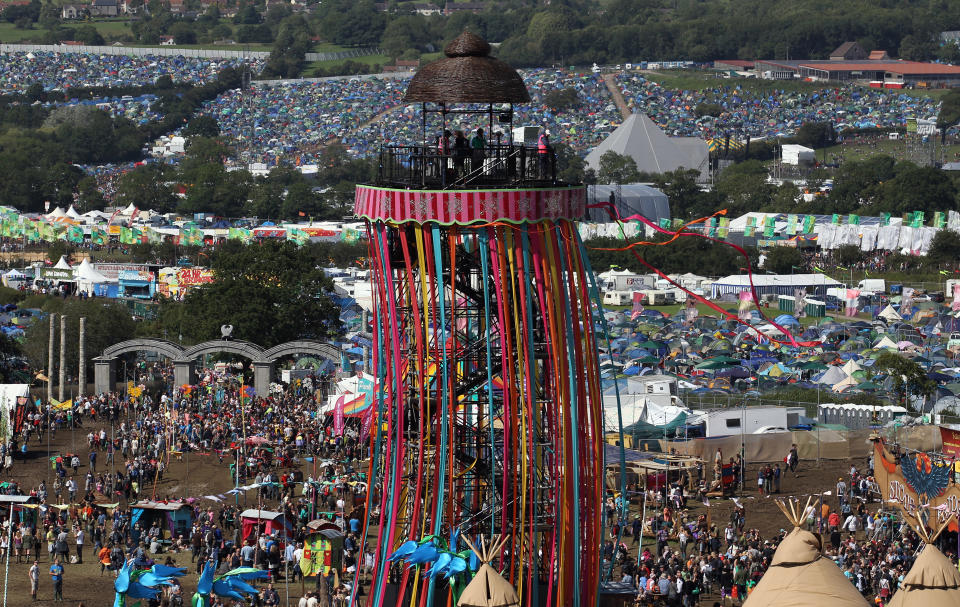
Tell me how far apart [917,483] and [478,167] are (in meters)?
16.5

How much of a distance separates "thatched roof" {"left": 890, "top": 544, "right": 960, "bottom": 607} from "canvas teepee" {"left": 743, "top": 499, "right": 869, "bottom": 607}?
449 millimetres

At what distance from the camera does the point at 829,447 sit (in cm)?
4831

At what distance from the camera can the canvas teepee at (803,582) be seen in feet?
47.5

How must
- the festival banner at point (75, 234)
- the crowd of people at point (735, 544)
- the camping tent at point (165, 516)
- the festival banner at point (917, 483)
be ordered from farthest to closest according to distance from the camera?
the festival banner at point (75, 234)
the camping tent at point (165, 516)
the festival banner at point (917, 483)
the crowd of people at point (735, 544)

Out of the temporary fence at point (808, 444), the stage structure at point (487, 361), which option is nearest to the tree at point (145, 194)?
the temporary fence at point (808, 444)

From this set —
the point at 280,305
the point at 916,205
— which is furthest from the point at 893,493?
the point at 916,205

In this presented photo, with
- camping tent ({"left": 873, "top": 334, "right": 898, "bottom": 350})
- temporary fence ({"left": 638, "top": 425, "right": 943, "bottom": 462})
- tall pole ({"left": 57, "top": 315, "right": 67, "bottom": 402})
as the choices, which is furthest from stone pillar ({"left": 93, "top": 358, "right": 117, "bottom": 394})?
camping tent ({"left": 873, "top": 334, "right": 898, "bottom": 350})

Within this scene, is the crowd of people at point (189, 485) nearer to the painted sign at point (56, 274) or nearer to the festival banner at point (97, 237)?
the painted sign at point (56, 274)

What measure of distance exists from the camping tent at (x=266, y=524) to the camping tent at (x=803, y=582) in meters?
22.8

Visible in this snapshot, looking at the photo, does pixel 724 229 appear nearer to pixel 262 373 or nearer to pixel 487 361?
pixel 262 373

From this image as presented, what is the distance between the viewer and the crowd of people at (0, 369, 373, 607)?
119ft

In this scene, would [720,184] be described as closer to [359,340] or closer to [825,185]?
[825,185]

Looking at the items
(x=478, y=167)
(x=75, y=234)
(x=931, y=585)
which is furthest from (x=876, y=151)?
(x=931, y=585)

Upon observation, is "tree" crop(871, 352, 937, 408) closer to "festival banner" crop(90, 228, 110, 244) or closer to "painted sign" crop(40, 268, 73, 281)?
"painted sign" crop(40, 268, 73, 281)
